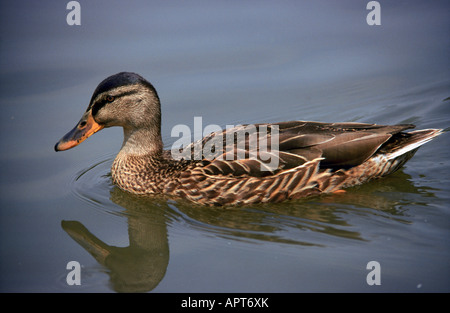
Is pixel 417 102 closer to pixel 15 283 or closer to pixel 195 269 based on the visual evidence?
pixel 195 269

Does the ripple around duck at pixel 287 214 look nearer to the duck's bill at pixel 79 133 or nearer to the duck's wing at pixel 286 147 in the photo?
the duck's wing at pixel 286 147

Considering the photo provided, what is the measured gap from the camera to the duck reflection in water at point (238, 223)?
225 inches

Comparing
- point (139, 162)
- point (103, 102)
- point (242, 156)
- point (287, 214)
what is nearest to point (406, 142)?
point (287, 214)

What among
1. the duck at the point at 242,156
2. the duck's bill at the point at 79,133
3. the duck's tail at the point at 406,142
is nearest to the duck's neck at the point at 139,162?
the duck at the point at 242,156

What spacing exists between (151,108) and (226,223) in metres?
1.86

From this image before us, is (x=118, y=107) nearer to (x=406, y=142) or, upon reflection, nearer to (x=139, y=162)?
(x=139, y=162)

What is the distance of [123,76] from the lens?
273 inches

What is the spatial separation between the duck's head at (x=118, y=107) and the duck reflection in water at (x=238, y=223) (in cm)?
88

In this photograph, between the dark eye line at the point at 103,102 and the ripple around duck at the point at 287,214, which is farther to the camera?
the dark eye line at the point at 103,102

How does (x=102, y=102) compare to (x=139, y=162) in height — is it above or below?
above

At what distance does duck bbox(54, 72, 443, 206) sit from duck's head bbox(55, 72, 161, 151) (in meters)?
0.01

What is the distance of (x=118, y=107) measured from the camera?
7.03 meters

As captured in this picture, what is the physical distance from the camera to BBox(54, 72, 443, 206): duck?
6.68 meters

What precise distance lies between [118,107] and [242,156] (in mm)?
1676
